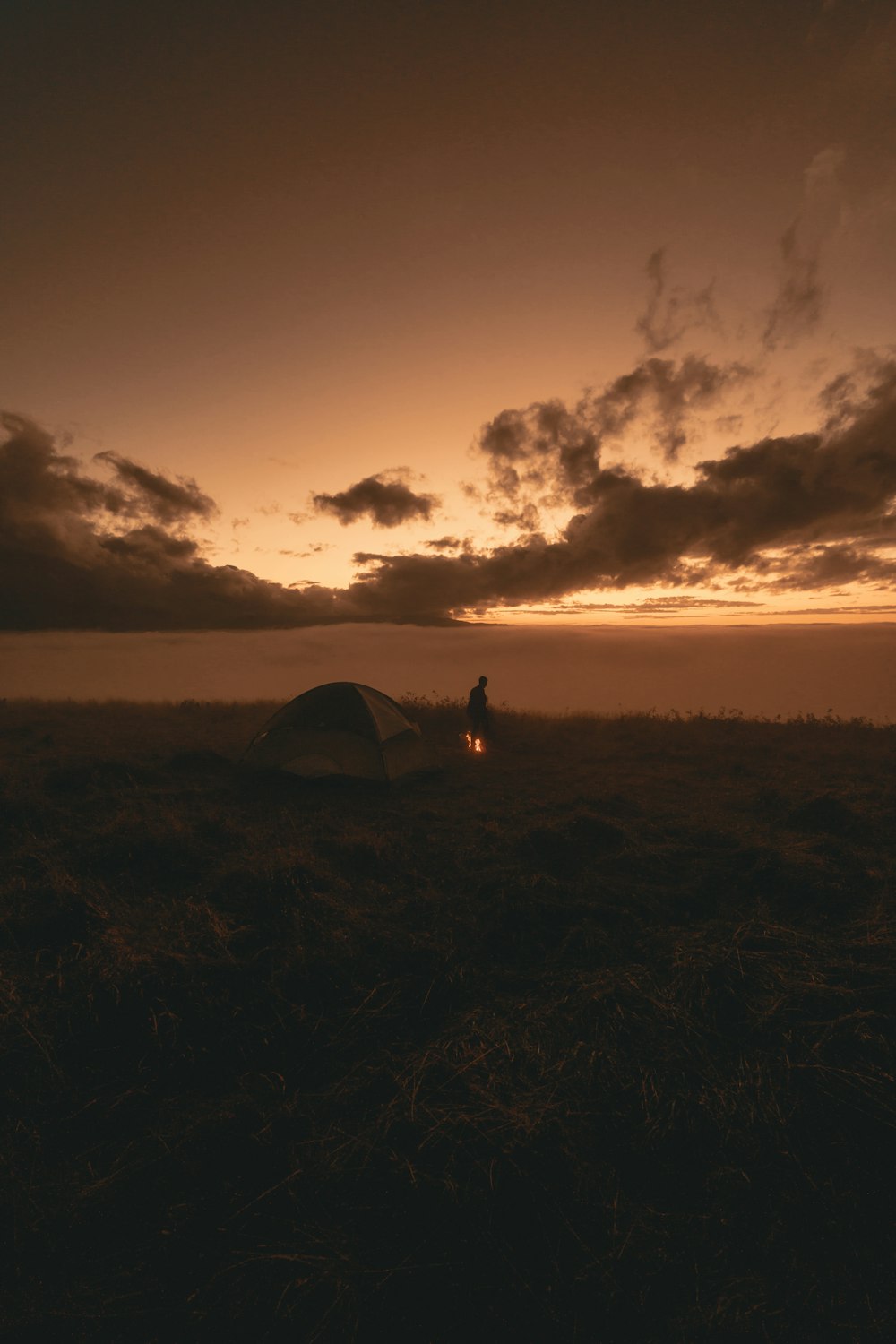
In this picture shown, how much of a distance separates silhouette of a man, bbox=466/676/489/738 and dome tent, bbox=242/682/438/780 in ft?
11.2

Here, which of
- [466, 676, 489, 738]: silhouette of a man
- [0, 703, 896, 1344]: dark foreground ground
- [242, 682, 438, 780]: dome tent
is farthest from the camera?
[466, 676, 489, 738]: silhouette of a man

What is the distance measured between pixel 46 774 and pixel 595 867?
1036cm

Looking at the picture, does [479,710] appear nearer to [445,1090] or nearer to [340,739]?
[340,739]

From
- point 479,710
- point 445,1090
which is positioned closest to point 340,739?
point 479,710

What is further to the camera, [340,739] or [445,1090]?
[340,739]

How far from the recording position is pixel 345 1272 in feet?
8.38

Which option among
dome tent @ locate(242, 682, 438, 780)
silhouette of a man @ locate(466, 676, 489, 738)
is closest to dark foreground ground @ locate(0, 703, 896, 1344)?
dome tent @ locate(242, 682, 438, 780)

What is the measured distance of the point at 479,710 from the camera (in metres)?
15.9

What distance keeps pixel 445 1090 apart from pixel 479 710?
12.4 metres

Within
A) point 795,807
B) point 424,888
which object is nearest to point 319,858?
point 424,888

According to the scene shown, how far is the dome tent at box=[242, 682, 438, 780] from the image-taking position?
11195 millimetres

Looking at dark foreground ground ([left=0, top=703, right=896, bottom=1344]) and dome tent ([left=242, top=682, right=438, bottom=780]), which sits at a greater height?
dome tent ([left=242, top=682, right=438, bottom=780])

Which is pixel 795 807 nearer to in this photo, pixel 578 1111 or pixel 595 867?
pixel 595 867

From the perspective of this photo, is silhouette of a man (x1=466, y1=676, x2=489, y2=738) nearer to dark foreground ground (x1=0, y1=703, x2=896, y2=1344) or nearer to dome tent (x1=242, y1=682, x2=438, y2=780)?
dome tent (x1=242, y1=682, x2=438, y2=780)
